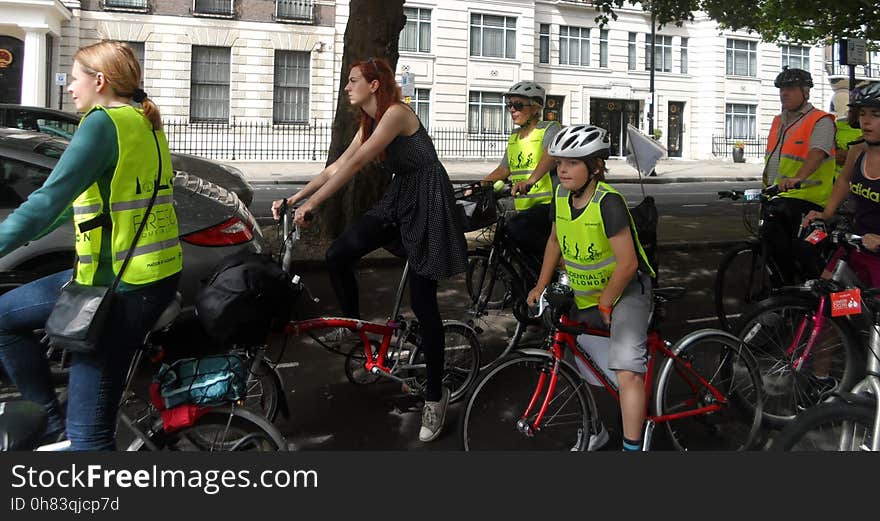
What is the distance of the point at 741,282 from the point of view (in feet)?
21.6

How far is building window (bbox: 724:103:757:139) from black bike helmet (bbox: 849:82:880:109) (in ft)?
132

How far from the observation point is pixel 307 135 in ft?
108

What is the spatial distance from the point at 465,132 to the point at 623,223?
107 feet

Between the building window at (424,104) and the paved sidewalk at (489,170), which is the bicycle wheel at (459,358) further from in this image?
the building window at (424,104)

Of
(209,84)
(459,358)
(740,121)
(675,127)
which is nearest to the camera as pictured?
(459,358)

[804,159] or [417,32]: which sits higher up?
[417,32]

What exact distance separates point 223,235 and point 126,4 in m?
28.0

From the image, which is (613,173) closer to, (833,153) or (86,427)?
(833,153)

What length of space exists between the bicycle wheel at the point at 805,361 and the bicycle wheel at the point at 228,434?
9.61 feet

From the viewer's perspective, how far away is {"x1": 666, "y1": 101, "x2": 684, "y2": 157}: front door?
42031 millimetres

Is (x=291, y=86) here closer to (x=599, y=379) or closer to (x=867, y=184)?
(x=867, y=184)

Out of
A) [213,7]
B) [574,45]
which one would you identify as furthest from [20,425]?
[574,45]

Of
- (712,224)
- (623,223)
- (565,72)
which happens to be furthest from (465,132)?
(623,223)

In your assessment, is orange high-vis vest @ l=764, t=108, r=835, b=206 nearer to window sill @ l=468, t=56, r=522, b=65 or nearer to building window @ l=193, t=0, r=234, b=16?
building window @ l=193, t=0, r=234, b=16
